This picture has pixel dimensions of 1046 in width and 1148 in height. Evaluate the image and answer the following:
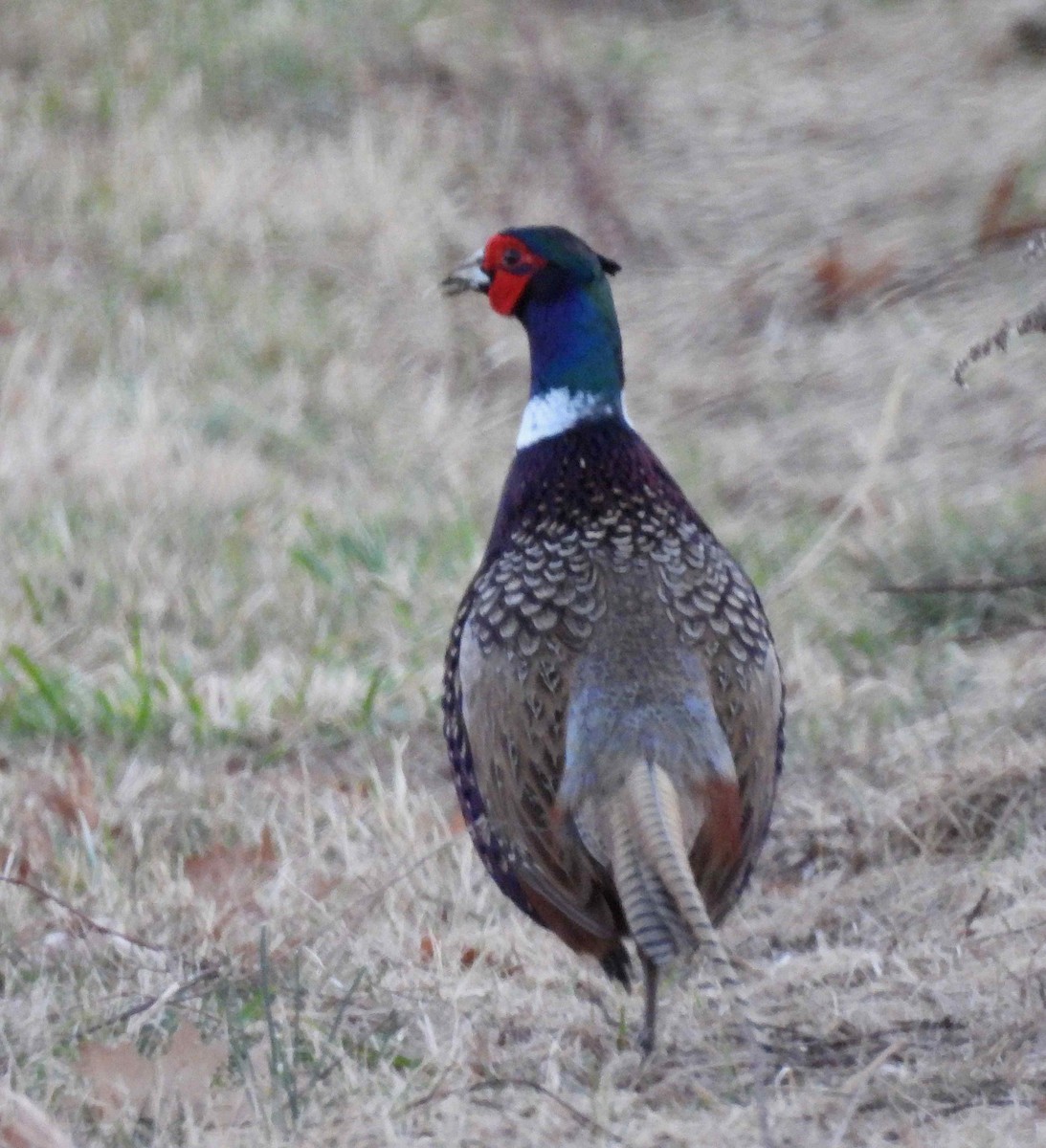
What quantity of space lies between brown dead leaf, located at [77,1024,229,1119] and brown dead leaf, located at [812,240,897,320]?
4768 millimetres

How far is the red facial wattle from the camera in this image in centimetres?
360

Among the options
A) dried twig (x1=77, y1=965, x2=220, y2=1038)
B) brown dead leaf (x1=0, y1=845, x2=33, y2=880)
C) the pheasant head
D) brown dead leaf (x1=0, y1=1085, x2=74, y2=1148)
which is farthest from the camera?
brown dead leaf (x1=0, y1=845, x2=33, y2=880)

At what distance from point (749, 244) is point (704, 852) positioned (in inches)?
193

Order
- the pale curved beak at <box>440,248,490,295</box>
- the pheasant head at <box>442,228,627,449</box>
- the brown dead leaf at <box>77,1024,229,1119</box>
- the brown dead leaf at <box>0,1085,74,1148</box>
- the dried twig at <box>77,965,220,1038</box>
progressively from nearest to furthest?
the brown dead leaf at <box>0,1085,74,1148</box> → the brown dead leaf at <box>77,1024,229,1119</box> → the dried twig at <box>77,965,220,1038</box> → the pheasant head at <box>442,228,627,449</box> → the pale curved beak at <box>440,248,490,295</box>

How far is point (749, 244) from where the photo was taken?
7.64 metres

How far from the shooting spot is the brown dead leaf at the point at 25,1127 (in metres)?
2.48

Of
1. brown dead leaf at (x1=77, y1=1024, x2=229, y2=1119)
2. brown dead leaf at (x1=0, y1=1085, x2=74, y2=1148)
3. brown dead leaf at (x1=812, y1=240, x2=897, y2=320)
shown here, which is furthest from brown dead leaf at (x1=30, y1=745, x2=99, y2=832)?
brown dead leaf at (x1=812, y1=240, x2=897, y2=320)

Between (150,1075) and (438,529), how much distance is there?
10.1ft

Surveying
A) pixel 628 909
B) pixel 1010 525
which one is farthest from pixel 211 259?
pixel 628 909

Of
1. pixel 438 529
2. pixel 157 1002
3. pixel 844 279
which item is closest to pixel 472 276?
pixel 157 1002

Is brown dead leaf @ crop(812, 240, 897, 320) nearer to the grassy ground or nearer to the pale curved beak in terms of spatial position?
the grassy ground

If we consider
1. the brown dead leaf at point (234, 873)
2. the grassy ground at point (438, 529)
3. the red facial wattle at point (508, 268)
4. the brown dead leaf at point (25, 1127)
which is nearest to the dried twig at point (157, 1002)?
the grassy ground at point (438, 529)

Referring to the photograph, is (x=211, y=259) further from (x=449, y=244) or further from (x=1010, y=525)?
(x=1010, y=525)

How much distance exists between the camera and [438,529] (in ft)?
18.8
